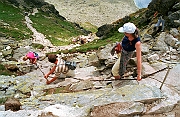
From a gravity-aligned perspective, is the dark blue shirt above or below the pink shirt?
above

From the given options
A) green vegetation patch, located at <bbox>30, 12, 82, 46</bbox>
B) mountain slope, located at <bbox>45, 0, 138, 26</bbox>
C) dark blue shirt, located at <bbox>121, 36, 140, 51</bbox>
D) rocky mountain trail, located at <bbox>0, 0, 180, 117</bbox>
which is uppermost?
mountain slope, located at <bbox>45, 0, 138, 26</bbox>

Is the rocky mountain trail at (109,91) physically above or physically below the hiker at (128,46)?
below

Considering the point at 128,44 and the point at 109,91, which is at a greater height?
the point at 128,44

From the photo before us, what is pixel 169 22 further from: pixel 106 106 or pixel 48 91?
pixel 106 106

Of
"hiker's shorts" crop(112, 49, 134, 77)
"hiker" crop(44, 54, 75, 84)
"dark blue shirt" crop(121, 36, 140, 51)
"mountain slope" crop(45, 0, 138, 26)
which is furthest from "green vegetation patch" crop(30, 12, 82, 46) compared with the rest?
"mountain slope" crop(45, 0, 138, 26)

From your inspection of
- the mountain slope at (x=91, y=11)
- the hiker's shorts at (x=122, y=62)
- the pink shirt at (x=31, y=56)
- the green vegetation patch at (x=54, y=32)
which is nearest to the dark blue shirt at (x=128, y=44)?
the hiker's shorts at (x=122, y=62)

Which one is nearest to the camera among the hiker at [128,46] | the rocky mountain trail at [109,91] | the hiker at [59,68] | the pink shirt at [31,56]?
the rocky mountain trail at [109,91]

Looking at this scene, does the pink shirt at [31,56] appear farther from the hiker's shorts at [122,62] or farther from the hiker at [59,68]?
the hiker's shorts at [122,62]

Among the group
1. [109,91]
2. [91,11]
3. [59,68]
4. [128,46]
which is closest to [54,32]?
[59,68]

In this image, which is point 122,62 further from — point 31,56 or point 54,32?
point 54,32

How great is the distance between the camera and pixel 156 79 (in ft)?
39.1

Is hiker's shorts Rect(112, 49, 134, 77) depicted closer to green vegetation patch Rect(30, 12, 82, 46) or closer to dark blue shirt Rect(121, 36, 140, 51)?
dark blue shirt Rect(121, 36, 140, 51)

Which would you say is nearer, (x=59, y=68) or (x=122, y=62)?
(x=122, y=62)

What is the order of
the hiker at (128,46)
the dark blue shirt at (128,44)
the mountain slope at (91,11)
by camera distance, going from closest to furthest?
the hiker at (128,46), the dark blue shirt at (128,44), the mountain slope at (91,11)
